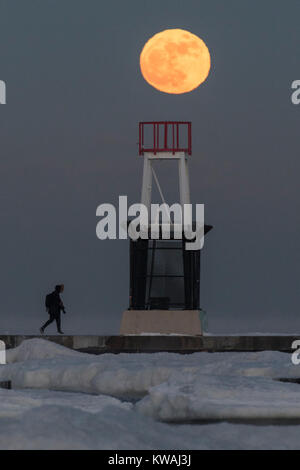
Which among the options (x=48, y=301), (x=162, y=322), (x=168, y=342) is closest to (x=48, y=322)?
(x=48, y=301)

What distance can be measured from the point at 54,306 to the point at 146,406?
16.2 meters

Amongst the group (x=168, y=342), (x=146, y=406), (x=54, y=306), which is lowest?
(x=168, y=342)

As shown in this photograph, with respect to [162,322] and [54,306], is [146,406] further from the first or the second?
[162,322]

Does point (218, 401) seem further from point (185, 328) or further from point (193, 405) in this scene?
point (185, 328)

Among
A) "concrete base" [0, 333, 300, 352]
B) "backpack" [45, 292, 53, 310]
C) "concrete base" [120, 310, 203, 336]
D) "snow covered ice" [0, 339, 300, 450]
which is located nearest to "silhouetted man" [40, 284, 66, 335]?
"backpack" [45, 292, 53, 310]

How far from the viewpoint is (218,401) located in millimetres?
9703

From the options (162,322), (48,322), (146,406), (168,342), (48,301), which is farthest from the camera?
(162,322)

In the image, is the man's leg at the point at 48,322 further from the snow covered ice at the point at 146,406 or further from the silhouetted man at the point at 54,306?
the snow covered ice at the point at 146,406

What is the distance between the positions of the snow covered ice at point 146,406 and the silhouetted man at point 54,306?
8.62 m

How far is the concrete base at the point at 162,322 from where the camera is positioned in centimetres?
2589

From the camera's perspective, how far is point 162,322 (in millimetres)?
25938

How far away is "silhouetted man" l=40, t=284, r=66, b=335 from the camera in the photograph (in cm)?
2550

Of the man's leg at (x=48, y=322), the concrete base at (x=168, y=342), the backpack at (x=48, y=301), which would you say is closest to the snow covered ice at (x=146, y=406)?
the concrete base at (x=168, y=342)
